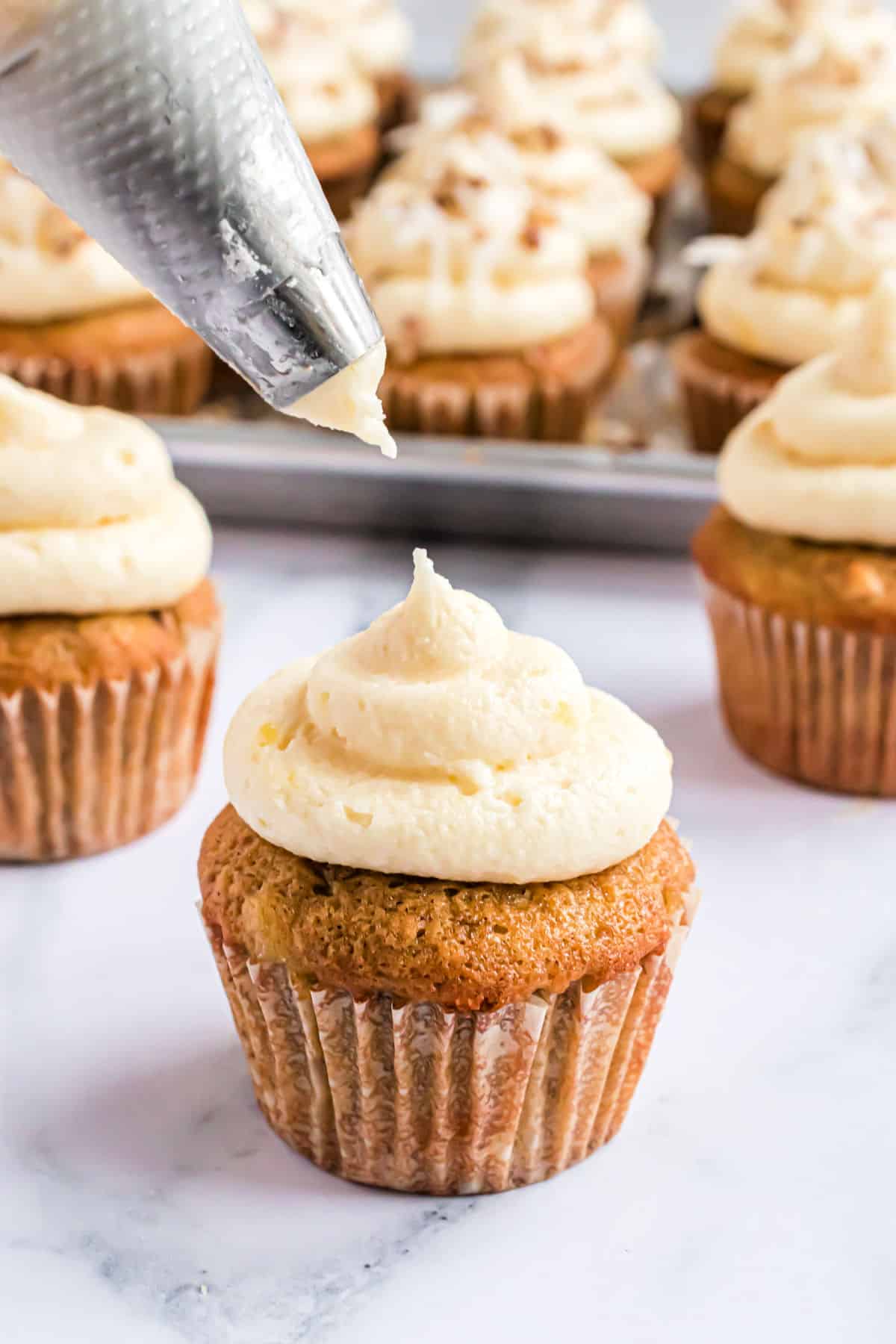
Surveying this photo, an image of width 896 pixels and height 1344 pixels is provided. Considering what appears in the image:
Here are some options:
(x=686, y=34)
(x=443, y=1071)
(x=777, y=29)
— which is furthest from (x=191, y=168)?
(x=686, y=34)

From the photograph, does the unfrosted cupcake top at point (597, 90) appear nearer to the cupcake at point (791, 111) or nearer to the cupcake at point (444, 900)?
the cupcake at point (791, 111)

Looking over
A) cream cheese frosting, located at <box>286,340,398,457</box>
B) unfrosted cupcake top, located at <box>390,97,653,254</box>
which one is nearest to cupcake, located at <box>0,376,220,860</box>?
cream cheese frosting, located at <box>286,340,398,457</box>

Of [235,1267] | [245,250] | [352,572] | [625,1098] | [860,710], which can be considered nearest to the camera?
[245,250]

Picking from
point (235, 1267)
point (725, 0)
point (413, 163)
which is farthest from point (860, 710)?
point (725, 0)

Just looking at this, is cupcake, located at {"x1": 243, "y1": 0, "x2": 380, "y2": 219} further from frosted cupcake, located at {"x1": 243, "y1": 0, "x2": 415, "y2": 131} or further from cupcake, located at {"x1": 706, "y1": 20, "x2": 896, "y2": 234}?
cupcake, located at {"x1": 706, "y1": 20, "x2": 896, "y2": 234}

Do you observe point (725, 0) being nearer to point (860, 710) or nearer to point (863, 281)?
point (863, 281)

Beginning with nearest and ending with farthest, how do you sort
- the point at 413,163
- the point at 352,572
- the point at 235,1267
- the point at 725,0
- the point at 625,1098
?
the point at 235,1267 → the point at 625,1098 → the point at 352,572 → the point at 413,163 → the point at 725,0
